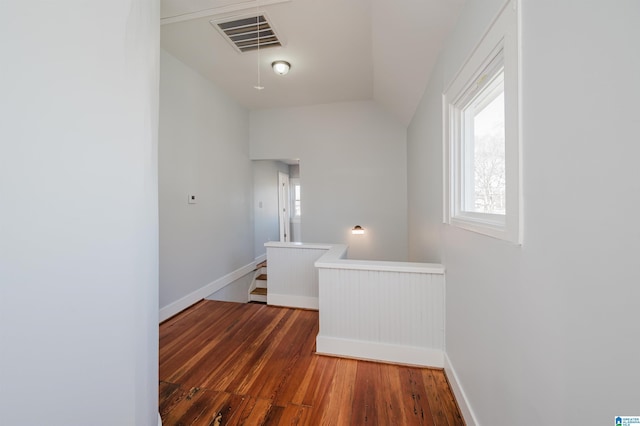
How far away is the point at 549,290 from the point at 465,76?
3.97 feet

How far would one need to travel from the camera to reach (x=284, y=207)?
21.8ft

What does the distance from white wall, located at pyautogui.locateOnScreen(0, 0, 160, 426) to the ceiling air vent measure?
137cm

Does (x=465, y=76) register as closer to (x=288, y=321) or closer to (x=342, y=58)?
(x=342, y=58)

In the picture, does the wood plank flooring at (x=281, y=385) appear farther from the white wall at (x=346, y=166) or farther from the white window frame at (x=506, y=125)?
the white wall at (x=346, y=166)

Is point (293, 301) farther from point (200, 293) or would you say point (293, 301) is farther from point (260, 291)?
point (200, 293)

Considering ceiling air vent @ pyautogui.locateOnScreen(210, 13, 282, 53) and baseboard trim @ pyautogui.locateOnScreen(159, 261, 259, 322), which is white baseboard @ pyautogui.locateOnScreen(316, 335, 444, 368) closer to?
baseboard trim @ pyautogui.locateOnScreen(159, 261, 259, 322)

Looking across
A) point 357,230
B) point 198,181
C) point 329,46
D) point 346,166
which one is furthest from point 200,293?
point 329,46

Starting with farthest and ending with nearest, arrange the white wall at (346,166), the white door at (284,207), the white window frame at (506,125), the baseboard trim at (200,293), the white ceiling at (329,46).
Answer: the white door at (284,207), the white wall at (346,166), the baseboard trim at (200,293), the white ceiling at (329,46), the white window frame at (506,125)

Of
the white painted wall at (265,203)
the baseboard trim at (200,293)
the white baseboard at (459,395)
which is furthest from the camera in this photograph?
the white painted wall at (265,203)

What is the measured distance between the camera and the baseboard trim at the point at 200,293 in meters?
2.67

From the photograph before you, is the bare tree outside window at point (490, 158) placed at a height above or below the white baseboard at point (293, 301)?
above

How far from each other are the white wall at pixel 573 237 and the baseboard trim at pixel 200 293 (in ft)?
9.61

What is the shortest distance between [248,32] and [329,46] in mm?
844

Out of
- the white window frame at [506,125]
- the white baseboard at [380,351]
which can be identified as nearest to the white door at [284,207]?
the white baseboard at [380,351]
